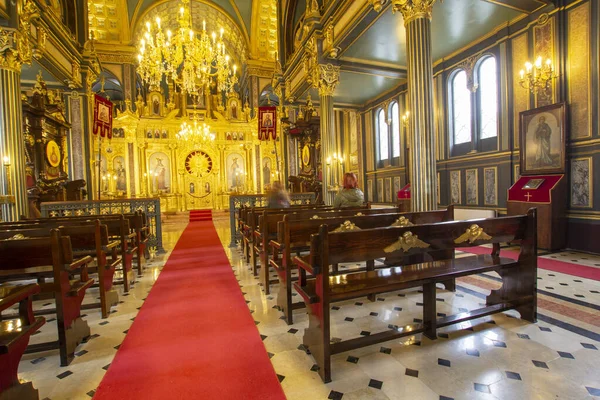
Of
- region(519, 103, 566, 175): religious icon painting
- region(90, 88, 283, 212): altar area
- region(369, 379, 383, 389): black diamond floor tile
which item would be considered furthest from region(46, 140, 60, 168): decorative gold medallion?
region(519, 103, 566, 175): religious icon painting

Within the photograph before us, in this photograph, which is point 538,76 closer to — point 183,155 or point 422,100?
point 422,100

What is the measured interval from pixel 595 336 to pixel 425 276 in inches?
70.6

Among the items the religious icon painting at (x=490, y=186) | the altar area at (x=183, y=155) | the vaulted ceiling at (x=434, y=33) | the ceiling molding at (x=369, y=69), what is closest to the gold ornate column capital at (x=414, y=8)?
the vaulted ceiling at (x=434, y=33)

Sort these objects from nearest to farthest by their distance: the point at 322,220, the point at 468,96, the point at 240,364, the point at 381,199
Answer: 1. the point at 240,364
2. the point at 322,220
3. the point at 468,96
4. the point at 381,199

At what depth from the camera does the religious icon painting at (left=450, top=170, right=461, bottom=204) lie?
31.7 ft

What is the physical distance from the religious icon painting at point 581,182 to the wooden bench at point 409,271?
4488mm

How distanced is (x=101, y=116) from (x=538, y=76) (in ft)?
39.6

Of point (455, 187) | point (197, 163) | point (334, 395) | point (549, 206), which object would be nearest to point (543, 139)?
point (549, 206)

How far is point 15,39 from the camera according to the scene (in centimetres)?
692

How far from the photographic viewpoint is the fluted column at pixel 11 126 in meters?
6.88

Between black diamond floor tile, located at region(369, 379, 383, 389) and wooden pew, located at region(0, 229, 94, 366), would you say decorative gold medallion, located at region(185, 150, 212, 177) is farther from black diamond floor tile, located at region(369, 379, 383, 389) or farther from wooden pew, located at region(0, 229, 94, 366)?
black diamond floor tile, located at region(369, 379, 383, 389)

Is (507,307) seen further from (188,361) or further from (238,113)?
(238,113)

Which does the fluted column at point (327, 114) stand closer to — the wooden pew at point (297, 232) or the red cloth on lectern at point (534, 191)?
the red cloth on lectern at point (534, 191)

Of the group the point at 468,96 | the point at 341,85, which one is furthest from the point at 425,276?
the point at 341,85
